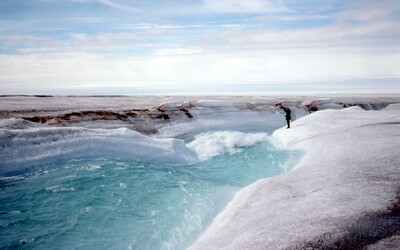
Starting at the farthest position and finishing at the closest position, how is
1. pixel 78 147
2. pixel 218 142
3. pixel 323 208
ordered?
pixel 218 142, pixel 78 147, pixel 323 208

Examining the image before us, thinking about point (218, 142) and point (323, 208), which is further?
point (218, 142)

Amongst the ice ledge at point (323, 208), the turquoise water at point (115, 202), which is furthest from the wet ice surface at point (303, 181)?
the turquoise water at point (115, 202)

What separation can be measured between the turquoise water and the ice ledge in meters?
1.13

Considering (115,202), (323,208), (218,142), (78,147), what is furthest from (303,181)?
(218,142)

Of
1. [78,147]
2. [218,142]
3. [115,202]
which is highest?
[78,147]

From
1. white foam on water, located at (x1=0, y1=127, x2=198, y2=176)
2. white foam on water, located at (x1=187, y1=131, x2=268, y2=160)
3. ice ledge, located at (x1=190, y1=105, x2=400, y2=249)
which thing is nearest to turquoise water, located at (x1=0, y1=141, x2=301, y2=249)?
A: white foam on water, located at (x1=0, y1=127, x2=198, y2=176)

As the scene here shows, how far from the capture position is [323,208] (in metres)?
5.13

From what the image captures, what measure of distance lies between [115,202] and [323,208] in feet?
17.7

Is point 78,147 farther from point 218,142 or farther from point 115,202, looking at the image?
point 218,142

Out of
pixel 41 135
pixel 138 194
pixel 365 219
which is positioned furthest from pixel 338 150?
pixel 41 135

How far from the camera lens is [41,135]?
464 inches

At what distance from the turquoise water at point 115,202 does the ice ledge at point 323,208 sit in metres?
1.13

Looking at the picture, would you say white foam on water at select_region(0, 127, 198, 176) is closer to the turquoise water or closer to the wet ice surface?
the wet ice surface

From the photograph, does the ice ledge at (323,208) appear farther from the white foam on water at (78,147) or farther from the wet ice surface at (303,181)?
the white foam on water at (78,147)
